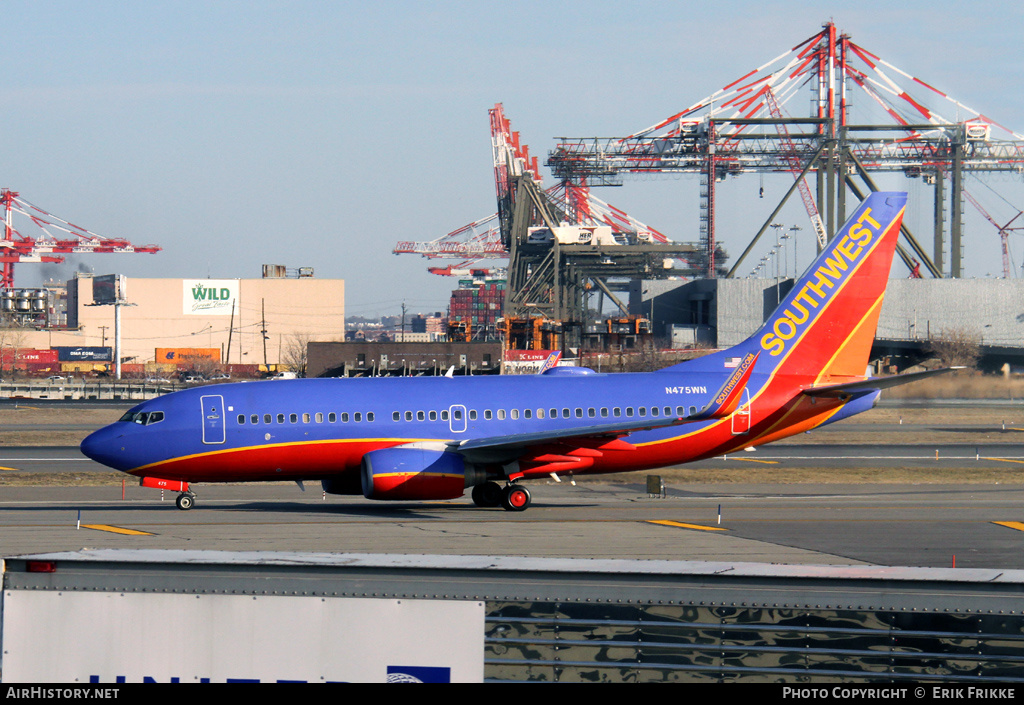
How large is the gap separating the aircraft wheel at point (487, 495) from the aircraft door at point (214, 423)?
7.60 metres

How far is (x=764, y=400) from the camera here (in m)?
32.3

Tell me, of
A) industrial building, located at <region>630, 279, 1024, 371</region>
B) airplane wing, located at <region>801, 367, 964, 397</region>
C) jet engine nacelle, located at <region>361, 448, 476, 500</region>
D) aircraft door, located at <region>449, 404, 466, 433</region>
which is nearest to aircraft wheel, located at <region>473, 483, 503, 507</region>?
jet engine nacelle, located at <region>361, 448, 476, 500</region>

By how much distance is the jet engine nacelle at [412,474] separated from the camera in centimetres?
2908

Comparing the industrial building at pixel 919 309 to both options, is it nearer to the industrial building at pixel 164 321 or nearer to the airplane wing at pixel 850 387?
the industrial building at pixel 164 321

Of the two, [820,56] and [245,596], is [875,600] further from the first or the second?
[820,56]

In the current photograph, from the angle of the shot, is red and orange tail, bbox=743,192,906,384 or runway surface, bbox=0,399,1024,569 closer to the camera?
runway surface, bbox=0,399,1024,569

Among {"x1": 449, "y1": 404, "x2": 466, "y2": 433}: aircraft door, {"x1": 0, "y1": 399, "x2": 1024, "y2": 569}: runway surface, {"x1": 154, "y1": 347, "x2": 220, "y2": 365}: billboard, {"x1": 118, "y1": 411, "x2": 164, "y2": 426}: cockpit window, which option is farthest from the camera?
{"x1": 154, "y1": 347, "x2": 220, "y2": 365}: billboard

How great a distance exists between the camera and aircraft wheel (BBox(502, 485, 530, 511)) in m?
30.6

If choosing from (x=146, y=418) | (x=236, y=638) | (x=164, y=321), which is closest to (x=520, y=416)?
(x=146, y=418)

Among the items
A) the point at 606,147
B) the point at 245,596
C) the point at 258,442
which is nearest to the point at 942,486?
the point at 258,442

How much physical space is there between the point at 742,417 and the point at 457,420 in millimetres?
8725

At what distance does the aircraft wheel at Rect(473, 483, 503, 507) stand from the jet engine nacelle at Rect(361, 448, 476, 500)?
5.41 ft

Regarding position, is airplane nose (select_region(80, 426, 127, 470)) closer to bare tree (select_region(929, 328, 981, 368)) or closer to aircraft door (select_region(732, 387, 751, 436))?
aircraft door (select_region(732, 387, 751, 436))

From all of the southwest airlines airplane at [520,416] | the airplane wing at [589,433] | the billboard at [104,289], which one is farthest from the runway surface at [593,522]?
the billboard at [104,289]
